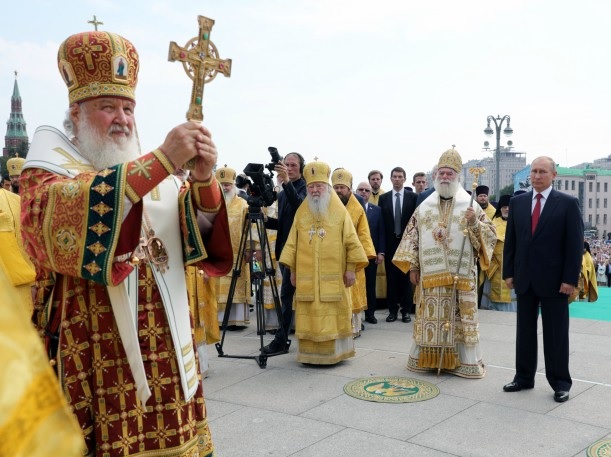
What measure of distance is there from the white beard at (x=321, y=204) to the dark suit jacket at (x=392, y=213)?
3.07 m

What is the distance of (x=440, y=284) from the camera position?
5.91 meters

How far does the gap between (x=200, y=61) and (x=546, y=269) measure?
380cm

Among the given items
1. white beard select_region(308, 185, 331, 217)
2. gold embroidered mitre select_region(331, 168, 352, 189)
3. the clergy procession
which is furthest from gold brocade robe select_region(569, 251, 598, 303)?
white beard select_region(308, 185, 331, 217)

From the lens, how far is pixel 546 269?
506cm

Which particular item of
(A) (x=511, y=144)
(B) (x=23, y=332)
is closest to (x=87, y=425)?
(B) (x=23, y=332)

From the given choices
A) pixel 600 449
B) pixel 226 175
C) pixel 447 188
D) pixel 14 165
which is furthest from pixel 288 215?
pixel 600 449

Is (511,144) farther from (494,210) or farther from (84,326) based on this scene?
(84,326)

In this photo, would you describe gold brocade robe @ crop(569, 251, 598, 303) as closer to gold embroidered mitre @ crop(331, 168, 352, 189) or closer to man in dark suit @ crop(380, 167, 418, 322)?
man in dark suit @ crop(380, 167, 418, 322)

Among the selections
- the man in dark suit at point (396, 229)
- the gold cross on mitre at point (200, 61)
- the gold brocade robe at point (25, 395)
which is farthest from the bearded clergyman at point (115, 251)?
the man in dark suit at point (396, 229)

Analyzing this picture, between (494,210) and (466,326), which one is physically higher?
(494,210)

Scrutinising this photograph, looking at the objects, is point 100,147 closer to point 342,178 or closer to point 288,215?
point 288,215

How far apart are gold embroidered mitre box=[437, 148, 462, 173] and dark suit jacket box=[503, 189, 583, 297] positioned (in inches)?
36.0

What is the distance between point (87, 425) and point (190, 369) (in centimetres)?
41

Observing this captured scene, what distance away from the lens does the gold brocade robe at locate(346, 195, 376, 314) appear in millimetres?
6793
